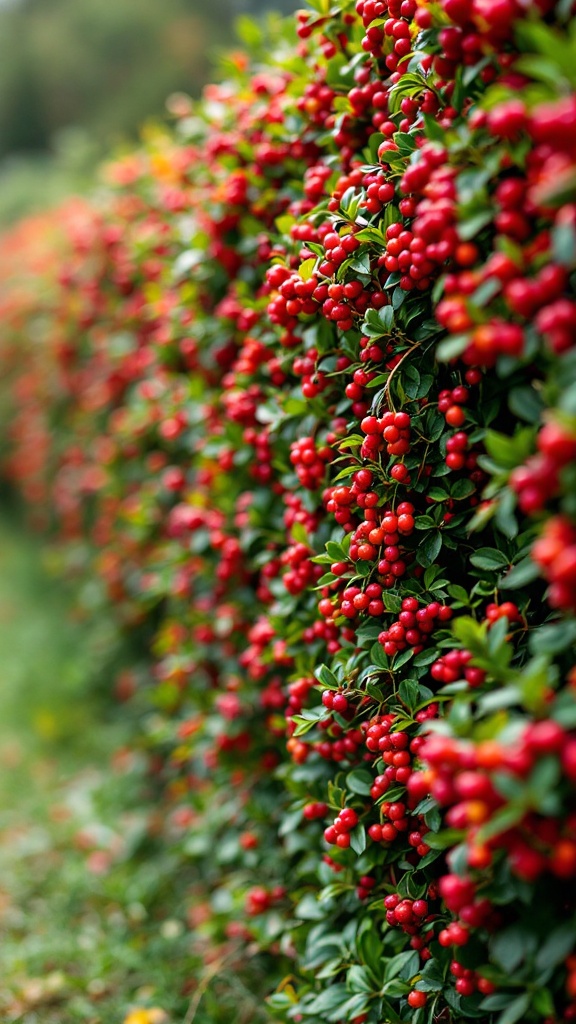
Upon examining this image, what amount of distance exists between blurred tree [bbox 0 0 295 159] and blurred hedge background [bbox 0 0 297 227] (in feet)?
0.05

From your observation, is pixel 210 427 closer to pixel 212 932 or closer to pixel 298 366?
pixel 298 366

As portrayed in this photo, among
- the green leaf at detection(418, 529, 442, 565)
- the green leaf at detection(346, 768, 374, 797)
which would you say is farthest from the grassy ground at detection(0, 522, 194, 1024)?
the green leaf at detection(418, 529, 442, 565)

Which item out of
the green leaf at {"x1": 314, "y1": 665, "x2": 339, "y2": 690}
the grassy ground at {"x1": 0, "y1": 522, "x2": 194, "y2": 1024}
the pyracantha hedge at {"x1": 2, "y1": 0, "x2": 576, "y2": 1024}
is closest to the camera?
the pyracantha hedge at {"x1": 2, "y1": 0, "x2": 576, "y2": 1024}

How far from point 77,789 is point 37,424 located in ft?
8.68

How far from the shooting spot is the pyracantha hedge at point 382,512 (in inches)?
43.9

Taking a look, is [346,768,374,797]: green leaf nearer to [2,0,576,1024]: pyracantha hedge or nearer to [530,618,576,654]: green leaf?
[2,0,576,1024]: pyracantha hedge

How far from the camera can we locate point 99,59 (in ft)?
39.9

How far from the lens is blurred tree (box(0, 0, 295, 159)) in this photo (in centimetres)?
1100

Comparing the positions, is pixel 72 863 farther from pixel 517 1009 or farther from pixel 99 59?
pixel 99 59

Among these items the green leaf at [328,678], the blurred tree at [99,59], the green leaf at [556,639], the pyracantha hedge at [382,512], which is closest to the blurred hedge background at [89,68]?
the blurred tree at [99,59]

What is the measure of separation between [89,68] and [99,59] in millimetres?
217

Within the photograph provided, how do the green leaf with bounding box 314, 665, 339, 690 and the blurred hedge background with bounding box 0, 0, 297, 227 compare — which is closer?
the green leaf with bounding box 314, 665, 339, 690

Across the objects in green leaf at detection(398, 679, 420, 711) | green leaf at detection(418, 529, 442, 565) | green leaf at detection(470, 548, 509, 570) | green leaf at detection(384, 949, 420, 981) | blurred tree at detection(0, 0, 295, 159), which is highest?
blurred tree at detection(0, 0, 295, 159)

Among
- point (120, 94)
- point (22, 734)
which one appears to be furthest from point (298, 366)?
point (120, 94)
